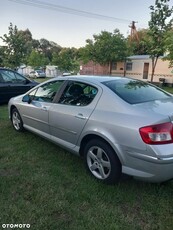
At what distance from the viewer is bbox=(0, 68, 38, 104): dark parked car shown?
328 inches

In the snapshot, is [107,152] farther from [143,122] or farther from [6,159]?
[6,159]

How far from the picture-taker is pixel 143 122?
260 centimetres

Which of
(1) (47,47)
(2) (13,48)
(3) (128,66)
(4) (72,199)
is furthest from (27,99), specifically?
(1) (47,47)

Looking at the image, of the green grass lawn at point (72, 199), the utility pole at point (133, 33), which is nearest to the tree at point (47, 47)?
the utility pole at point (133, 33)

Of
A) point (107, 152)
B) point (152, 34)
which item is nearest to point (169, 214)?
point (107, 152)

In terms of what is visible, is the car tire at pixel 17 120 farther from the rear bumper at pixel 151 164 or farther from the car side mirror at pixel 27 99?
the rear bumper at pixel 151 164

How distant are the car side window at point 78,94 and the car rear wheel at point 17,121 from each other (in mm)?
1756

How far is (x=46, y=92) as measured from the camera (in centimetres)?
436

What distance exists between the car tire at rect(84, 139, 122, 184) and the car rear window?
72 centimetres

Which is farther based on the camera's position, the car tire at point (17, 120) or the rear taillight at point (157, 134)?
the car tire at point (17, 120)

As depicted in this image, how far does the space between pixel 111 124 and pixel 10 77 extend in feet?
22.3

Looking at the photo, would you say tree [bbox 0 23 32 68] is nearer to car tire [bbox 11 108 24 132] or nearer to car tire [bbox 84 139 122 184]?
car tire [bbox 11 108 24 132]

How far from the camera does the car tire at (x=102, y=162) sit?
2.96 meters

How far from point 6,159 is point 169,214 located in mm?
2737
